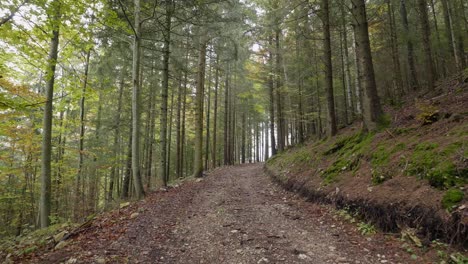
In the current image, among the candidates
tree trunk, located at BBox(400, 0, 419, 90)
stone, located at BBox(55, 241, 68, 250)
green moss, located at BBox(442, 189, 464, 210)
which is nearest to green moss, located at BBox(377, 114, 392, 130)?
green moss, located at BBox(442, 189, 464, 210)

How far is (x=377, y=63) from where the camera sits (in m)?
16.6

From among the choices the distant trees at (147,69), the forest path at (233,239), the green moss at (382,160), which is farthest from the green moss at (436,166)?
the distant trees at (147,69)

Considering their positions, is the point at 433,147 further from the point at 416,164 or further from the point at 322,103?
the point at 322,103

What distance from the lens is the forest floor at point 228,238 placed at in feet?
12.3

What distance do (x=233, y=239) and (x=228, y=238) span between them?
110 mm

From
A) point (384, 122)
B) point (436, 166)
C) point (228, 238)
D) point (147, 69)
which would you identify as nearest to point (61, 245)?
point (228, 238)

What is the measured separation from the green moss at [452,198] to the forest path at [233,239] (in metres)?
0.92

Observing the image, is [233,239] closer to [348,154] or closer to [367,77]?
[348,154]

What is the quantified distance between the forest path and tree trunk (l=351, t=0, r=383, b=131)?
353 cm

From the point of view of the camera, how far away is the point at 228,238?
4566 mm

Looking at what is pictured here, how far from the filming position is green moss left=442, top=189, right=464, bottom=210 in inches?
133

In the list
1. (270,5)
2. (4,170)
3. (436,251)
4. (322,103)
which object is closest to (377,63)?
(322,103)

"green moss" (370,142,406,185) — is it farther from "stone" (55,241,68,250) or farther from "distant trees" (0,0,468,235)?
"stone" (55,241,68,250)

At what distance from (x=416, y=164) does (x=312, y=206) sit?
8.45ft
